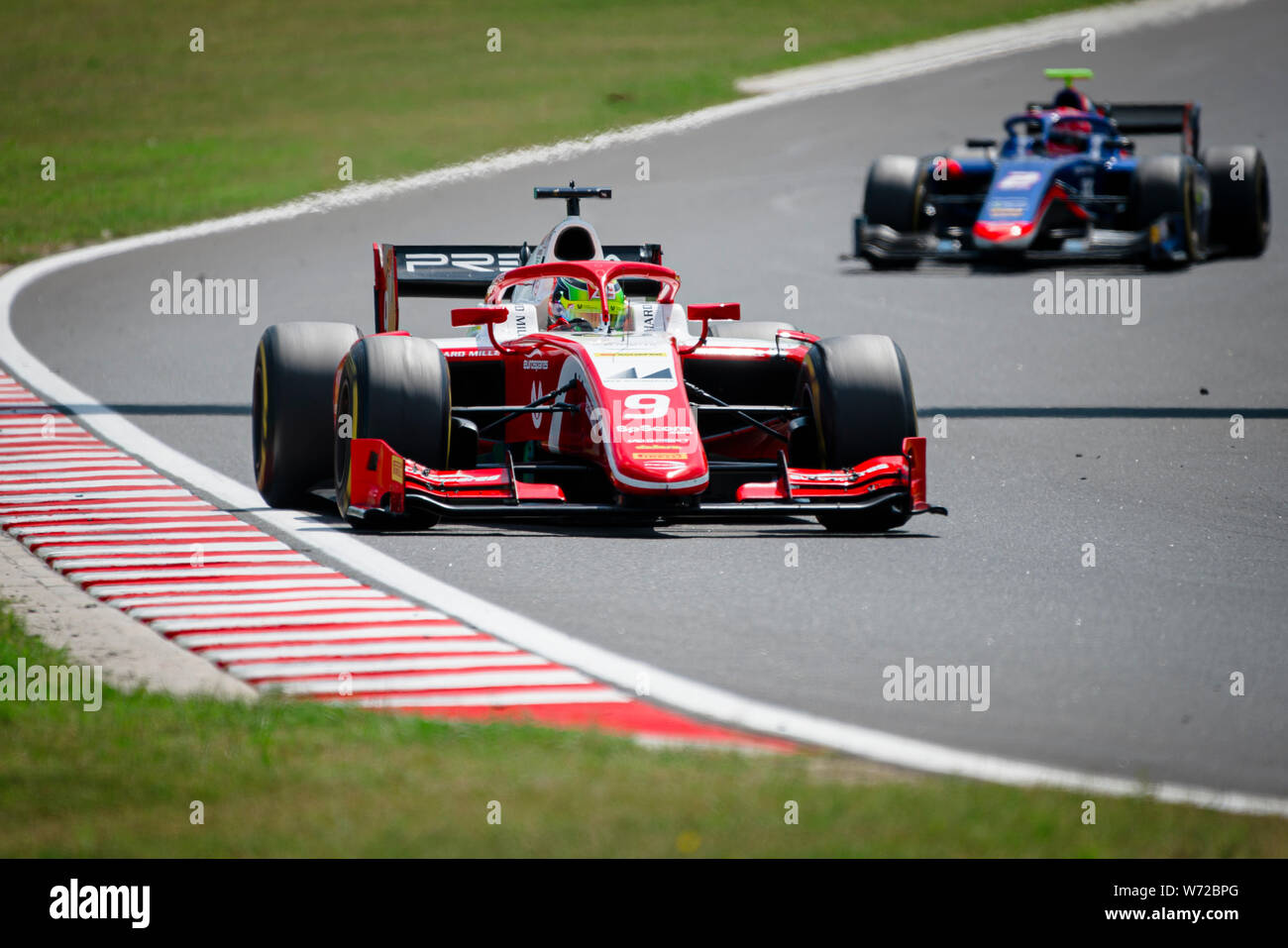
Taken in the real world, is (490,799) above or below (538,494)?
below

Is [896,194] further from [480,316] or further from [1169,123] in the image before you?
[480,316]

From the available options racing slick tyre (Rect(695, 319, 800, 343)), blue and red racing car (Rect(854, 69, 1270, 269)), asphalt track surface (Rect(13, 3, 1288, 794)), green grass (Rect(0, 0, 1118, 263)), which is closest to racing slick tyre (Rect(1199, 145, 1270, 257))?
blue and red racing car (Rect(854, 69, 1270, 269))

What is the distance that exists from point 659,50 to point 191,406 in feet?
91.6

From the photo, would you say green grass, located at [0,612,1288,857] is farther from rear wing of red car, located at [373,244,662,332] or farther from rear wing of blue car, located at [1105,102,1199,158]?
rear wing of blue car, located at [1105,102,1199,158]

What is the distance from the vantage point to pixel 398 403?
9.07 m

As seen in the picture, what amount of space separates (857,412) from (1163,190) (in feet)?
37.1

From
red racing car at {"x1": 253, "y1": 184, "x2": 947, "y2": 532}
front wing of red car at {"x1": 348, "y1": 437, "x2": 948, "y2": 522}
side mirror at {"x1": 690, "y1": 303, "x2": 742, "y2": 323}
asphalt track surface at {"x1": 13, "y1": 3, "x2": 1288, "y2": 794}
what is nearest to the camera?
asphalt track surface at {"x1": 13, "y1": 3, "x2": 1288, "y2": 794}

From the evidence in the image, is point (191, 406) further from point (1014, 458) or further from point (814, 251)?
point (814, 251)

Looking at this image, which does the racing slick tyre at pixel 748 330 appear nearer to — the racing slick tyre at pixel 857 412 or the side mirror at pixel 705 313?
the side mirror at pixel 705 313

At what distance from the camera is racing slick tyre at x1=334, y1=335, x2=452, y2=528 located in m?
9.03

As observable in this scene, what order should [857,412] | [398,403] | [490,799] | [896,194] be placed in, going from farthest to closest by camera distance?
[896,194]
[857,412]
[398,403]
[490,799]

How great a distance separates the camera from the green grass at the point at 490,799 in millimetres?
4965

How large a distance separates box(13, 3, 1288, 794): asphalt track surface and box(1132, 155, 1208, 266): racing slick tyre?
0.66 m

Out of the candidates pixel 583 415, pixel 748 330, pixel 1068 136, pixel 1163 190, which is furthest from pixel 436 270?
pixel 1068 136
